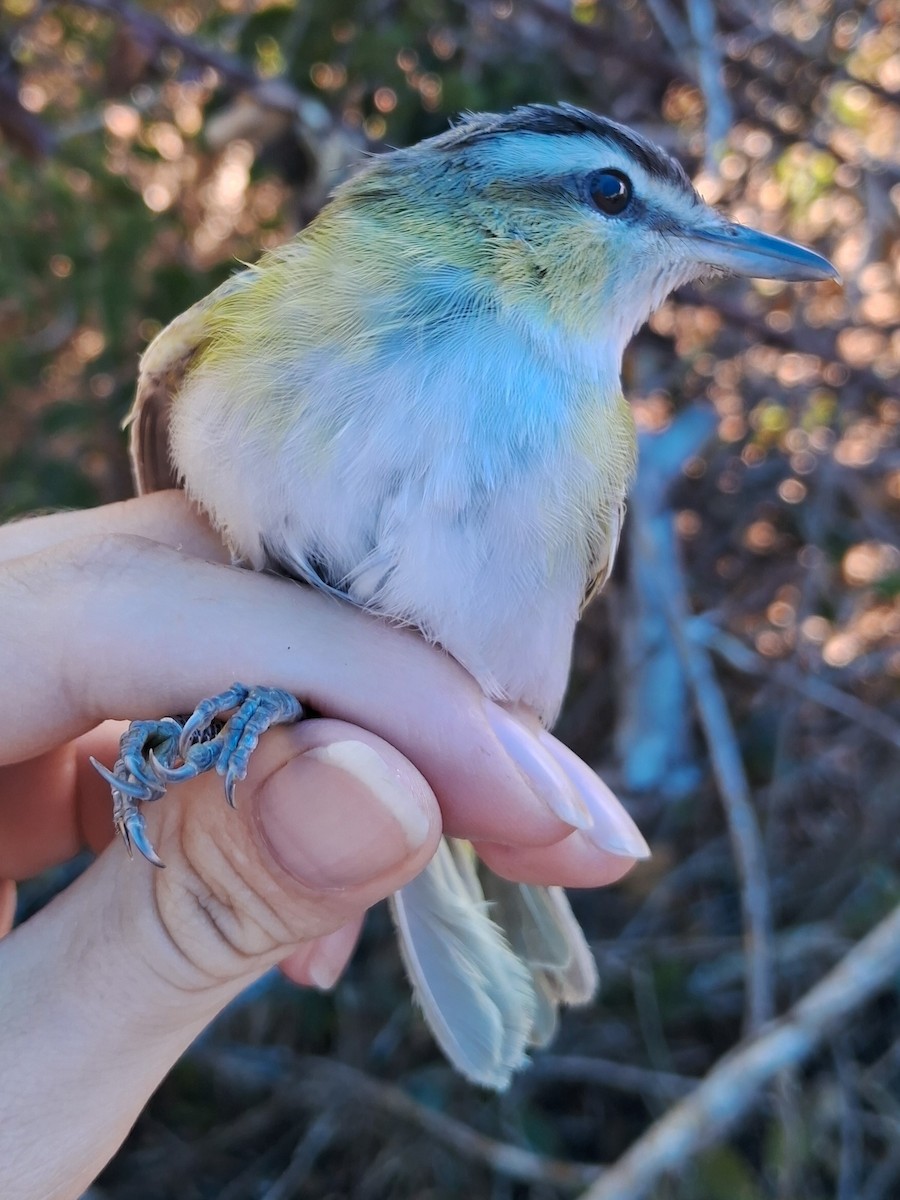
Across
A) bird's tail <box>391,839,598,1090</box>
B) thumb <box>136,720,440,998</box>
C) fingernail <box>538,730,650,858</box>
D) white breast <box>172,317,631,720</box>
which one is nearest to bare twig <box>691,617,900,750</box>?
bird's tail <box>391,839,598,1090</box>

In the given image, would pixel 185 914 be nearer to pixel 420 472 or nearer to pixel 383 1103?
pixel 420 472

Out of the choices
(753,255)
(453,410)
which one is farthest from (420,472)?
(753,255)

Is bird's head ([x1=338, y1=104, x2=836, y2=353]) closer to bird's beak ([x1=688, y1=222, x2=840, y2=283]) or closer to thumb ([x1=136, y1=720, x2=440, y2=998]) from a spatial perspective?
bird's beak ([x1=688, y1=222, x2=840, y2=283])

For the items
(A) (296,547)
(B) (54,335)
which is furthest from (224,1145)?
(B) (54,335)

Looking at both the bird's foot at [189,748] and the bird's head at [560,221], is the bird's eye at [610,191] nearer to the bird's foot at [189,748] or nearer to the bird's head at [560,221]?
the bird's head at [560,221]

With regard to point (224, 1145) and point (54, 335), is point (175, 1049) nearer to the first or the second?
point (224, 1145)

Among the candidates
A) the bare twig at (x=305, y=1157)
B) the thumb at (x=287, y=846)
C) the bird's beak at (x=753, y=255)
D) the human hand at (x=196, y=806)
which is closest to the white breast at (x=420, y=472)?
the human hand at (x=196, y=806)
